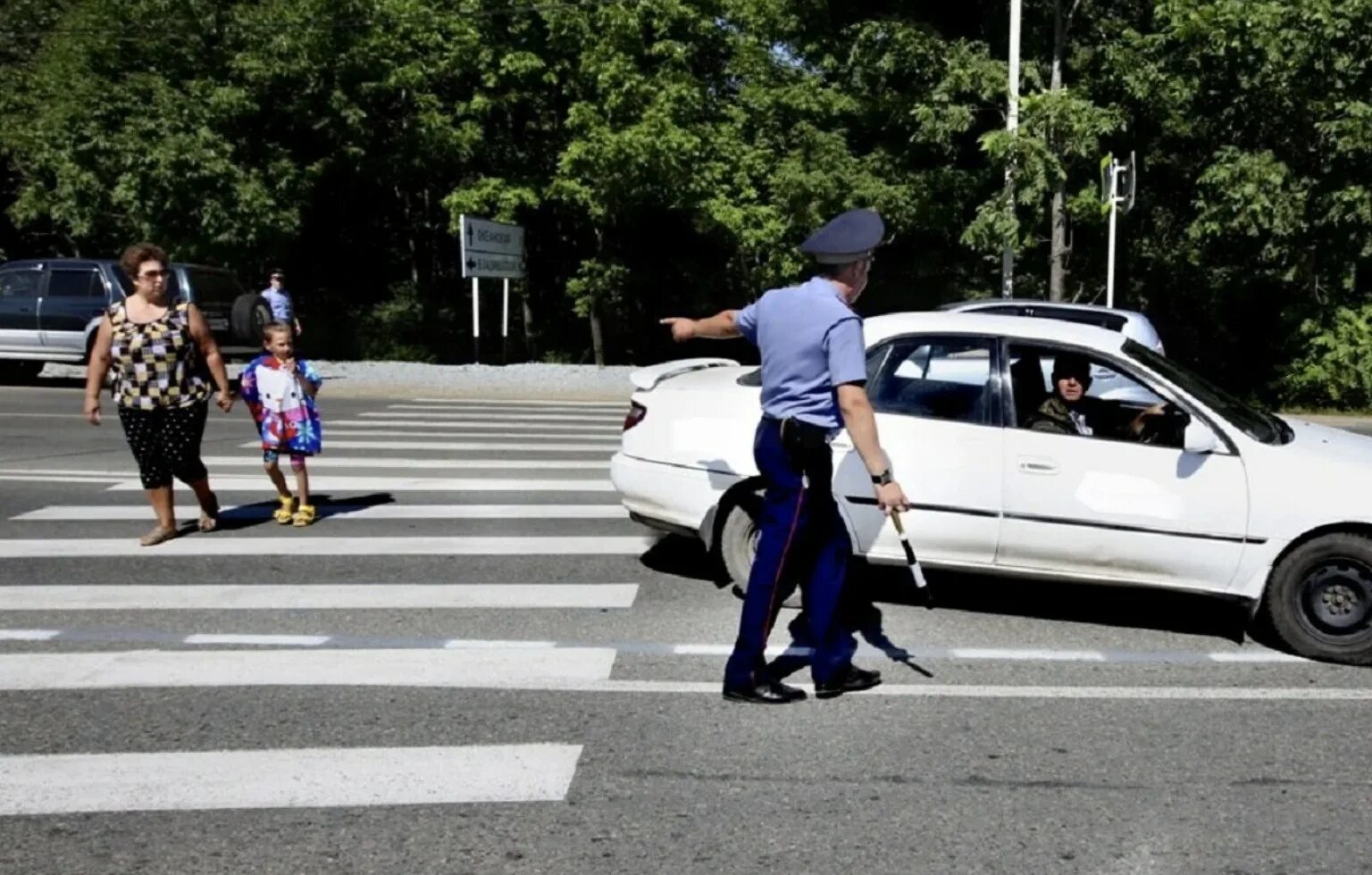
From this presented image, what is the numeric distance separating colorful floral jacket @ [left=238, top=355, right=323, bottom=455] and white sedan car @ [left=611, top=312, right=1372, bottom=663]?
2.89m

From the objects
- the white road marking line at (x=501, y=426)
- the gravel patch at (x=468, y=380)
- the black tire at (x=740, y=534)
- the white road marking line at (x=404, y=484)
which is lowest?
the gravel patch at (x=468, y=380)

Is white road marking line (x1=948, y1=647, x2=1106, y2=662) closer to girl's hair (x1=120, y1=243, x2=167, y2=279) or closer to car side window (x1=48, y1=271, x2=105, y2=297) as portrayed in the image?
girl's hair (x1=120, y1=243, x2=167, y2=279)

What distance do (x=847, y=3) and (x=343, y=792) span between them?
969 inches

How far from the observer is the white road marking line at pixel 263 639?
6184mm

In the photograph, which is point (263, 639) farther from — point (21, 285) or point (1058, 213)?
point (1058, 213)

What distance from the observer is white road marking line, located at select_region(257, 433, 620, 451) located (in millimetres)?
13852

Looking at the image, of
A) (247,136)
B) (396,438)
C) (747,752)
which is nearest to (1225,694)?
(747,752)

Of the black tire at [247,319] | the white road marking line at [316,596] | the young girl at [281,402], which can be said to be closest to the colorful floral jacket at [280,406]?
the young girl at [281,402]

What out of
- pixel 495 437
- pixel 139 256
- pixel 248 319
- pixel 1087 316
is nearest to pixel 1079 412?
pixel 139 256

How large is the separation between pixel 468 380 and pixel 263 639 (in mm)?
17423

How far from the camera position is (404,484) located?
1100 centimetres

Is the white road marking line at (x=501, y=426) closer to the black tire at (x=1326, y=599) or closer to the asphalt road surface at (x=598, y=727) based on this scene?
the asphalt road surface at (x=598, y=727)

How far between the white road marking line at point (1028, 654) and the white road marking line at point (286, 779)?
2.03 metres

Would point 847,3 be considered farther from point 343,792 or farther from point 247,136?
point 343,792
